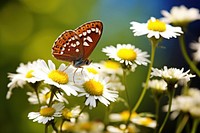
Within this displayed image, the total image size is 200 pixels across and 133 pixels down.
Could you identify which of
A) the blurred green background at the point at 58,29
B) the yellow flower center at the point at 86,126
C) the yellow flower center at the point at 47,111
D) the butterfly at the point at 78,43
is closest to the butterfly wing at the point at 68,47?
the butterfly at the point at 78,43

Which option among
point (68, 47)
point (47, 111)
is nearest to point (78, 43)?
point (68, 47)

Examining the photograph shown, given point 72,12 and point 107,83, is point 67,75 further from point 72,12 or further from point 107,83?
point 72,12

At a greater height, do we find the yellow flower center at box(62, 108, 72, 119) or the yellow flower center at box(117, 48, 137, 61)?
the yellow flower center at box(117, 48, 137, 61)

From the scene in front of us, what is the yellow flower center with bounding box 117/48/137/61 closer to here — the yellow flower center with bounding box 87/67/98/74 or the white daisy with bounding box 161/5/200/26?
the yellow flower center with bounding box 87/67/98/74

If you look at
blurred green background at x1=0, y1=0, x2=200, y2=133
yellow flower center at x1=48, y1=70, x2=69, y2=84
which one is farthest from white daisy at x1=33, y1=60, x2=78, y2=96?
blurred green background at x1=0, y1=0, x2=200, y2=133

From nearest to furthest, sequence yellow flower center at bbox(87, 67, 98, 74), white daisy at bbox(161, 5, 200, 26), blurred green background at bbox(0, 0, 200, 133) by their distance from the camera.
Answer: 1. yellow flower center at bbox(87, 67, 98, 74)
2. white daisy at bbox(161, 5, 200, 26)
3. blurred green background at bbox(0, 0, 200, 133)

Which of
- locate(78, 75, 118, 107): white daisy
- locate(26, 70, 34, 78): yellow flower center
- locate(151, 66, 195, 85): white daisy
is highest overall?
locate(26, 70, 34, 78): yellow flower center

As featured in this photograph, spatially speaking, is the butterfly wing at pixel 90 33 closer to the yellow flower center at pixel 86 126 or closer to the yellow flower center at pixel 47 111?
the yellow flower center at pixel 47 111

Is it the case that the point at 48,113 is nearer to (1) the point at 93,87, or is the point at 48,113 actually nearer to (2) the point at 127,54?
(1) the point at 93,87
